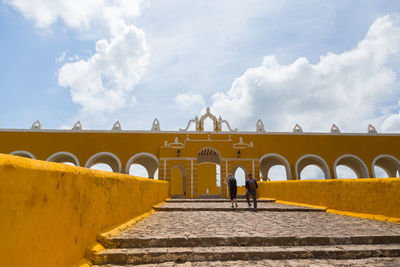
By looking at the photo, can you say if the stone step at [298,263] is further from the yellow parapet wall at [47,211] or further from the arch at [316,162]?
the arch at [316,162]

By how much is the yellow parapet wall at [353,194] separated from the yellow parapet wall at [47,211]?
5729mm

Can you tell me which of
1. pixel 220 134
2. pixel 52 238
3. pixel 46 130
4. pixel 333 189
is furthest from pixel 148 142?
pixel 52 238

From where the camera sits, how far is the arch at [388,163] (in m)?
16.9

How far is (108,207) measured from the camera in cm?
352

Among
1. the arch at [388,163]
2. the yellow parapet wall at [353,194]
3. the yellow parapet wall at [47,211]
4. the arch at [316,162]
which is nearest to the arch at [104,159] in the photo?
the yellow parapet wall at [353,194]

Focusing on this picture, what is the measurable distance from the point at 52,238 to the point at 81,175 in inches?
30.1

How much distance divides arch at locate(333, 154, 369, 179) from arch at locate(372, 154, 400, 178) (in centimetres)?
62

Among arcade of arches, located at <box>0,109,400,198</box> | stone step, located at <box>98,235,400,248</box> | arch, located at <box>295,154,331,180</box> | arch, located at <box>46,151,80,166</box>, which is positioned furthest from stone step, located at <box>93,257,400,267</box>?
arch, located at <box>46,151,80,166</box>

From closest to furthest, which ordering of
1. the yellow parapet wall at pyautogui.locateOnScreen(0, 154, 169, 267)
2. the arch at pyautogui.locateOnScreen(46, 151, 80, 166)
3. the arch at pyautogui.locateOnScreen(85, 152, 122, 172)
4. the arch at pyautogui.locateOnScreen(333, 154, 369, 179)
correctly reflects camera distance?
the yellow parapet wall at pyautogui.locateOnScreen(0, 154, 169, 267) < the arch at pyautogui.locateOnScreen(46, 151, 80, 166) < the arch at pyautogui.locateOnScreen(85, 152, 122, 172) < the arch at pyautogui.locateOnScreen(333, 154, 369, 179)

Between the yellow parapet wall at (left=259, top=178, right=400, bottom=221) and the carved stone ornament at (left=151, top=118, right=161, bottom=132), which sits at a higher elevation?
the carved stone ornament at (left=151, top=118, right=161, bottom=132)

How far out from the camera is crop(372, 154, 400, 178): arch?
16.9 metres

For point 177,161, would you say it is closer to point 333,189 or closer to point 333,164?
point 333,189

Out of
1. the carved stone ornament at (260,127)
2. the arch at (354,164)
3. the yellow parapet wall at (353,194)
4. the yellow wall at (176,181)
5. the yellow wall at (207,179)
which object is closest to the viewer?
the yellow parapet wall at (353,194)

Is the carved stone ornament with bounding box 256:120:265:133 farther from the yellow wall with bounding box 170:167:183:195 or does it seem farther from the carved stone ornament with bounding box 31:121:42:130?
the carved stone ornament with bounding box 31:121:42:130
